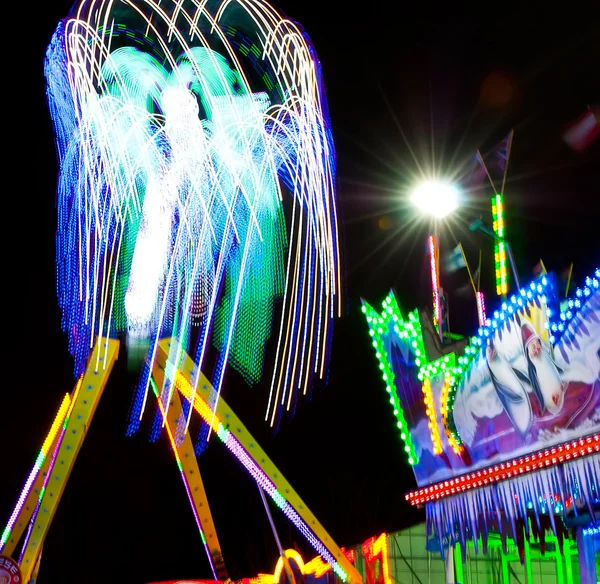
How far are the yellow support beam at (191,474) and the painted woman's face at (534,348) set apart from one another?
6.85 metres

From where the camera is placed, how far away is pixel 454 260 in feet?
62.4

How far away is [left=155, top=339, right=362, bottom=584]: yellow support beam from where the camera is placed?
53.1 ft

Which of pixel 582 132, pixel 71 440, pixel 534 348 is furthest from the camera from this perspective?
pixel 582 132

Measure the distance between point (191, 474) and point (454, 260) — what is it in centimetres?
781

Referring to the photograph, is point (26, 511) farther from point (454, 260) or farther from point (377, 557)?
point (454, 260)

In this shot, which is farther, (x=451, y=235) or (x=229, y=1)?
(x=451, y=235)

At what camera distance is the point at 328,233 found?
44.0 feet

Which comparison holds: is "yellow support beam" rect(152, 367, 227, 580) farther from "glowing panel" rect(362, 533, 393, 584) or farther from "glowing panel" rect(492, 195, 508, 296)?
"glowing panel" rect(492, 195, 508, 296)

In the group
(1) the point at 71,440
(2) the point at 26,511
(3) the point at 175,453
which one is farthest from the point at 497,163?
(2) the point at 26,511

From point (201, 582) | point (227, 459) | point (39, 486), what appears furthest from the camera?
point (227, 459)

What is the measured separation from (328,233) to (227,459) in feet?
73.0

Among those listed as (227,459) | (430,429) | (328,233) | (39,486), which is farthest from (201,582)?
(227,459)

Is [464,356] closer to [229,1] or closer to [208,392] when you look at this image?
[208,392]

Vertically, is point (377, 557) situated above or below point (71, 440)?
below
